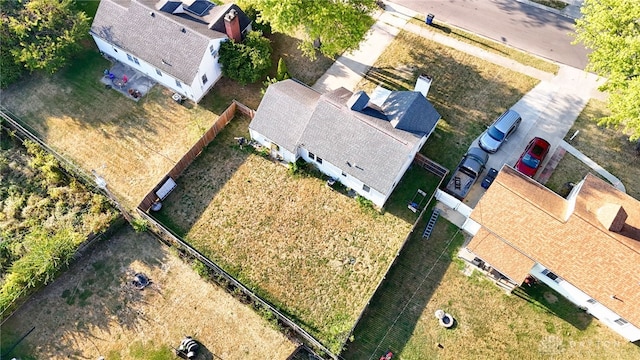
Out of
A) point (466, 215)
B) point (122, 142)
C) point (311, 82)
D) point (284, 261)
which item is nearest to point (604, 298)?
point (466, 215)

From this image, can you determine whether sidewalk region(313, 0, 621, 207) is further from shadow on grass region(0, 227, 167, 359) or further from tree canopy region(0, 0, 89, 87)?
tree canopy region(0, 0, 89, 87)

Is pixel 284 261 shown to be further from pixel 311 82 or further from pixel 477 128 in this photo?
pixel 477 128

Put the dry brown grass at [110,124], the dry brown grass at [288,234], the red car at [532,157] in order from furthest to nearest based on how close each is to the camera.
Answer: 1. the dry brown grass at [110,124]
2. the red car at [532,157]
3. the dry brown grass at [288,234]

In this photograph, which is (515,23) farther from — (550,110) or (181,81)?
(181,81)

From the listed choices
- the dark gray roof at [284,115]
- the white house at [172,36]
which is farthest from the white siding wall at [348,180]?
the white house at [172,36]

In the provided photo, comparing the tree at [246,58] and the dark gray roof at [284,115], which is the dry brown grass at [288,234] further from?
the tree at [246,58]

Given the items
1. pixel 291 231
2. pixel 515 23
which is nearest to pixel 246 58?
pixel 291 231
